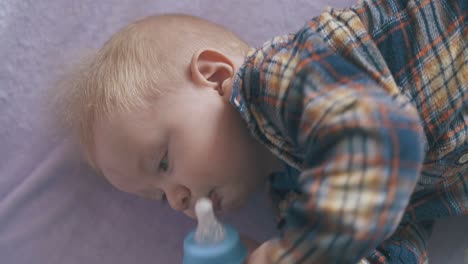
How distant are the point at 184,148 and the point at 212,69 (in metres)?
0.13

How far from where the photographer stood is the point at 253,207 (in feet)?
3.68

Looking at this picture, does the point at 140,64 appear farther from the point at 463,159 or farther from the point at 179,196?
the point at 463,159

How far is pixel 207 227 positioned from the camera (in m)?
0.83

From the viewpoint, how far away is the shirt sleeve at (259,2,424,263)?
0.64 m

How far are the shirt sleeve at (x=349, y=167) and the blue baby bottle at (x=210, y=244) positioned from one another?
15 centimetres

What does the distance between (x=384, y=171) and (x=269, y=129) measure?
0.84ft

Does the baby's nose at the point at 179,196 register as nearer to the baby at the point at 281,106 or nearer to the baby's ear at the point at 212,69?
the baby at the point at 281,106

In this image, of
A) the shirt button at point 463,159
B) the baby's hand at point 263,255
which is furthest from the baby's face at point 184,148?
the shirt button at point 463,159

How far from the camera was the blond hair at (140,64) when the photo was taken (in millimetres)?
879

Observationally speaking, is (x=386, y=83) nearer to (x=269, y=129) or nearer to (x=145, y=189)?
(x=269, y=129)

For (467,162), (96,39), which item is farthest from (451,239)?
(96,39)

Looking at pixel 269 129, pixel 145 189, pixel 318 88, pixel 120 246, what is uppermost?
pixel 318 88

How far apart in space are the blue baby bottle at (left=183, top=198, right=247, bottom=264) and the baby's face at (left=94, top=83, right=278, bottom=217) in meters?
0.06

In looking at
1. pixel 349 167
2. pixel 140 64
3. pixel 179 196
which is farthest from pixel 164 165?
pixel 349 167
